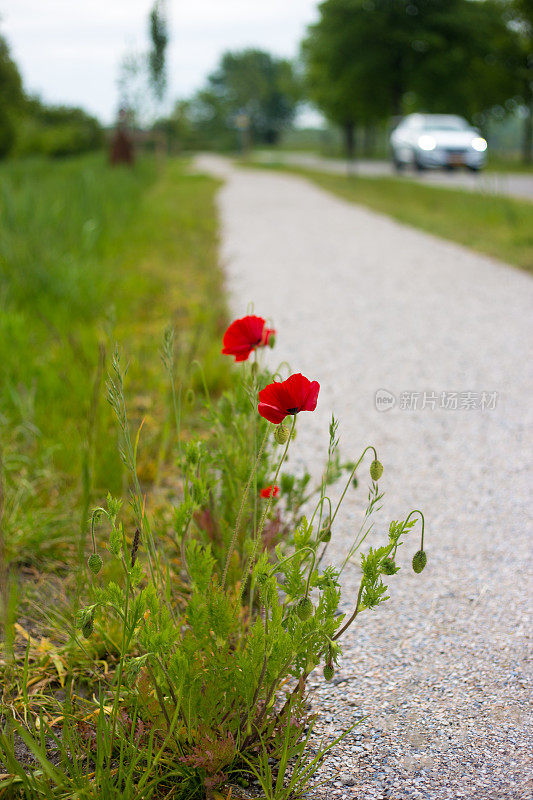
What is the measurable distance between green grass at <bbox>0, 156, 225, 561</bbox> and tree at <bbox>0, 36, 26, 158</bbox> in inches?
511

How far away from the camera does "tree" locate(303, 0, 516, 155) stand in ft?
90.4

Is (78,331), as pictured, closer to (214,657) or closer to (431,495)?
(431,495)

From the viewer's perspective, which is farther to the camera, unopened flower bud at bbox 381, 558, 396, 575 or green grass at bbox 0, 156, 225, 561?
green grass at bbox 0, 156, 225, 561

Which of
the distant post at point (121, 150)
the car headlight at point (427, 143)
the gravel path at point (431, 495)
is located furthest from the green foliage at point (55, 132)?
the gravel path at point (431, 495)

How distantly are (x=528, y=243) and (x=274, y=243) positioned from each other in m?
2.66

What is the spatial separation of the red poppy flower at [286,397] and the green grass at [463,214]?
5562 millimetres

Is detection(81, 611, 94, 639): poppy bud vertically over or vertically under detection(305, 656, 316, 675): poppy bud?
over

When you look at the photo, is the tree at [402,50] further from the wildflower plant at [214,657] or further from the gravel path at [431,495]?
the wildflower plant at [214,657]

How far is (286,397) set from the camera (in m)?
1.21

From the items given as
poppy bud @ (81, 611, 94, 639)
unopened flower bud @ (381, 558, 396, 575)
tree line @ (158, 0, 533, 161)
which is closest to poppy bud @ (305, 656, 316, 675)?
unopened flower bud @ (381, 558, 396, 575)

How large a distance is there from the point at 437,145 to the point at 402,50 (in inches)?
522

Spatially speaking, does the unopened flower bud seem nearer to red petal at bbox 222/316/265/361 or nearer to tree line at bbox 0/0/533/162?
red petal at bbox 222/316/265/361

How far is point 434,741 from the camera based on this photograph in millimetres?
1445

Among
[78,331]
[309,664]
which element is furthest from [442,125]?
[309,664]
